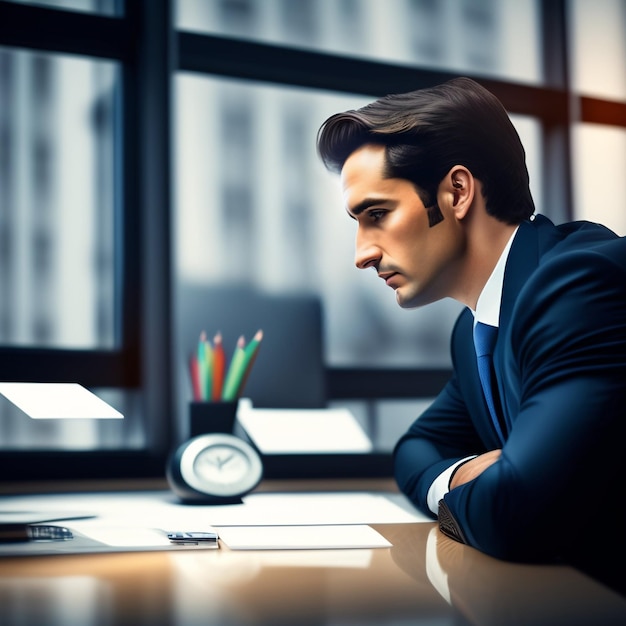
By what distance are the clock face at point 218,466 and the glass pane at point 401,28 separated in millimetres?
892

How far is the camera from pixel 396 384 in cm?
170

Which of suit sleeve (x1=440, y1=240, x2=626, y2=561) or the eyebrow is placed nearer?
suit sleeve (x1=440, y1=240, x2=626, y2=561)

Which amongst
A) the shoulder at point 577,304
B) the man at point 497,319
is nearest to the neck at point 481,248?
the man at point 497,319

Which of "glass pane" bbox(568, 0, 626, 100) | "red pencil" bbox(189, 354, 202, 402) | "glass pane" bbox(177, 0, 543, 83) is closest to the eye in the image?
"red pencil" bbox(189, 354, 202, 402)

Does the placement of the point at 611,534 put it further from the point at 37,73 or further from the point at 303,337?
the point at 37,73

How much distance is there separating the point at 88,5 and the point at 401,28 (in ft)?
2.23

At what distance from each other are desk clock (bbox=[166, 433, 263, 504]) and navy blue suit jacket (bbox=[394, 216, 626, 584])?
0.40 m

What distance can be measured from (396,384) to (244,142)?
1.96ft

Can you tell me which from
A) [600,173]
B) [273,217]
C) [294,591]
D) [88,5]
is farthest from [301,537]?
[600,173]

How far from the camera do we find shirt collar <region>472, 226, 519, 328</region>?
3.51 ft

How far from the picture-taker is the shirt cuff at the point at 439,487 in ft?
3.36

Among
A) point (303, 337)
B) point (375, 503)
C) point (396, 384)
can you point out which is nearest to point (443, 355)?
point (396, 384)

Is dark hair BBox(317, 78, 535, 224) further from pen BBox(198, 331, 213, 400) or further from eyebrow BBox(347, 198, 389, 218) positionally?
pen BBox(198, 331, 213, 400)

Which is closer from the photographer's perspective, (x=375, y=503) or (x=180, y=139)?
(x=375, y=503)
